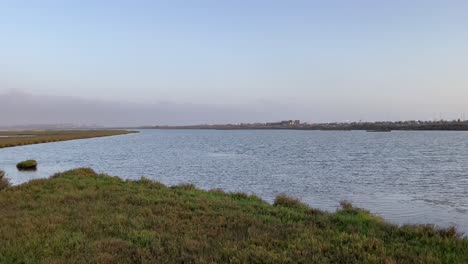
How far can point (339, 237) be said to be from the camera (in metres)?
10.8

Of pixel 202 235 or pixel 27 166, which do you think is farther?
pixel 27 166

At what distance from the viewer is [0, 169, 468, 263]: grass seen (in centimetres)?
941

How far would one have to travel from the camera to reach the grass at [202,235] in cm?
941

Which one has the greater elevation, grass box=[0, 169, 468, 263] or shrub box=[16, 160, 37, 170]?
grass box=[0, 169, 468, 263]

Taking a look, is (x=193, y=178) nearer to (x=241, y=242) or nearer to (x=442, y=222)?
(x=442, y=222)

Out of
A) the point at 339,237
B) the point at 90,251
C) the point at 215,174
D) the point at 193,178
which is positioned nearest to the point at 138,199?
the point at 90,251

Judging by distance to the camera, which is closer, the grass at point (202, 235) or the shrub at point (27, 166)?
the grass at point (202, 235)

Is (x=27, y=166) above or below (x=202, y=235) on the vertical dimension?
below

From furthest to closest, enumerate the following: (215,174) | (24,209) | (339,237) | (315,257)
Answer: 1. (215,174)
2. (24,209)
3. (339,237)
4. (315,257)

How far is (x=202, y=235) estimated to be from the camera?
451 inches

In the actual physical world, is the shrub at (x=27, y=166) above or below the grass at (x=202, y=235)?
below

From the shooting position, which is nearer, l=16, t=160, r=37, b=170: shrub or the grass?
the grass

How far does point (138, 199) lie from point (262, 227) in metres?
7.07

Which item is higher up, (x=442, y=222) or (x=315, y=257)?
(x=315, y=257)
